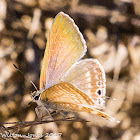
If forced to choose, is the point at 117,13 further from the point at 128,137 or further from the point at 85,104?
the point at 85,104

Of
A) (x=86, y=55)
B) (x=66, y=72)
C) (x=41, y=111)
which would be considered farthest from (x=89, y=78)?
(x=86, y=55)

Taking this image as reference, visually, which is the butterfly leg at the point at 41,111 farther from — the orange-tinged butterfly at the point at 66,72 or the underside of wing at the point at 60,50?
the underside of wing at the point at 60,50

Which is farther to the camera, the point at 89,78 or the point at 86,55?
the point at 86,55

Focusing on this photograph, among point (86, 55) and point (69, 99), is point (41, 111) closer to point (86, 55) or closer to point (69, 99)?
point (69, 99)

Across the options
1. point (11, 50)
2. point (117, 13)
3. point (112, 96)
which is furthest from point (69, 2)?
point (112, 96)

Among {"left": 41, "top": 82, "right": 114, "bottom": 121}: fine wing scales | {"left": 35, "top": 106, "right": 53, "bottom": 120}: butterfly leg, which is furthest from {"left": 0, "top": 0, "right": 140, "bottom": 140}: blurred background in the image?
{"left": 41, "top": 82, "right": 114, "bottom": 121}: fine wing scales

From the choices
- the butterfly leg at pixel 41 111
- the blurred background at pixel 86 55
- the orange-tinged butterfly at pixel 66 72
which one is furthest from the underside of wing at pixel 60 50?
the blurred background at pixel 86 55

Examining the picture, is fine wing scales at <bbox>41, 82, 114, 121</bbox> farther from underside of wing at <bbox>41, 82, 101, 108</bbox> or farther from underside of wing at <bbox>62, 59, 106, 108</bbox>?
underside of wing at <bbox>62, 59, 106, 108</bbox>
